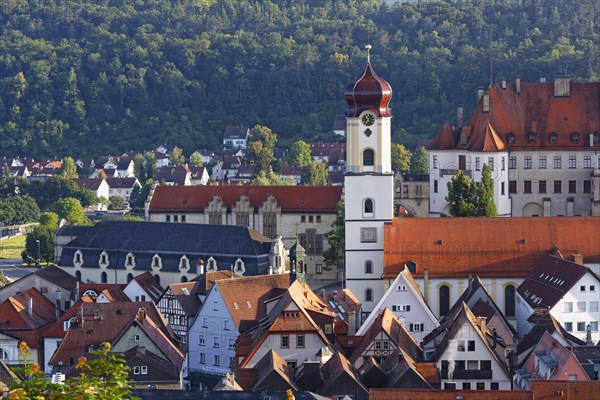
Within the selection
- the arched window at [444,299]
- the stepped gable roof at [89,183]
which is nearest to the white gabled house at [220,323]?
the arched window at [444,299]

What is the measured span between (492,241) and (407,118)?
95161 mm

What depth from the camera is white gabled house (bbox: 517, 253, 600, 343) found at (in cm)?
6431

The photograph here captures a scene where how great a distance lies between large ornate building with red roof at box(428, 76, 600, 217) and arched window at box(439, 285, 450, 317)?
54.1 ft

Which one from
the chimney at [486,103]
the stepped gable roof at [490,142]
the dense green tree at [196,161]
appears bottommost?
the stepped gable roof at [490,142]

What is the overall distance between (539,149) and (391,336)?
31581 mm

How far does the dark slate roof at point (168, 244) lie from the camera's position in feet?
270

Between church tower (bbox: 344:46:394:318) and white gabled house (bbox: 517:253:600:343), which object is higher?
church tower (bbox: 344:46:394:318)

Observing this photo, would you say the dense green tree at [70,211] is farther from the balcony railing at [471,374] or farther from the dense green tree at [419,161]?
the balcony railing at [471,374]

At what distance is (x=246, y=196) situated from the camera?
3807 inches

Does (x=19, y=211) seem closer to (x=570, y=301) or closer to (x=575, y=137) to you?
(x=575, y=137)

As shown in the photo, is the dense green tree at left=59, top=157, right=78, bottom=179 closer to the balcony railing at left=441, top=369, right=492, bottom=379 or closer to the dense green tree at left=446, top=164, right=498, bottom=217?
the dense green tree at left=446, top=164, right=498, bottom=217

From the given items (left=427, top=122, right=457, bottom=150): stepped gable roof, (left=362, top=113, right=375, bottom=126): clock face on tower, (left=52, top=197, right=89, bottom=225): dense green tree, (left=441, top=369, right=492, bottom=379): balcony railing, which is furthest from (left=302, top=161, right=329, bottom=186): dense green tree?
(left=441, top=369, right=492, bottom=379): balcony railing

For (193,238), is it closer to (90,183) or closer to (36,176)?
(90,183)

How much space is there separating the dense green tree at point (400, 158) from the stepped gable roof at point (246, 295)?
70.6m
